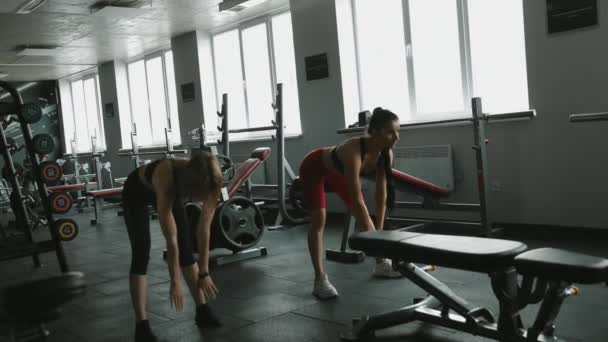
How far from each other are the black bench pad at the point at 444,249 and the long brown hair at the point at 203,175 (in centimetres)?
71

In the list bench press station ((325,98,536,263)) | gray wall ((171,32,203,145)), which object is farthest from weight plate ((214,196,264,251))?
gray wall ((171,32,203,145))

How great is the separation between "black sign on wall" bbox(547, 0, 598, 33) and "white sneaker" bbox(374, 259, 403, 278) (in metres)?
2.34

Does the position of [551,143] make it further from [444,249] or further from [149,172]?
[149,172]

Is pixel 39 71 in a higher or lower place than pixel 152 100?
higher

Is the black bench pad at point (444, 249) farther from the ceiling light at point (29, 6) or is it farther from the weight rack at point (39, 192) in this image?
the ceiling light at point (29, 6)

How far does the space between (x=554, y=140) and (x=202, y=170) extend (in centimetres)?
328

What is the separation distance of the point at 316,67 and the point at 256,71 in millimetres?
1696

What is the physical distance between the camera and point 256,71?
7.99 meters

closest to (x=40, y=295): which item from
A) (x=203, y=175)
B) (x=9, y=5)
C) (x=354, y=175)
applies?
(x=203, y=175)

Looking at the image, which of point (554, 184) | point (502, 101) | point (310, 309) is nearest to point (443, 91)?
point (502, 101)

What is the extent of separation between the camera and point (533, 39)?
4.57 meters

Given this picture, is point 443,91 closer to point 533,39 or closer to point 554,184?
point 533,39

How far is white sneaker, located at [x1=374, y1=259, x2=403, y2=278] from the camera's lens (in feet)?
12.0

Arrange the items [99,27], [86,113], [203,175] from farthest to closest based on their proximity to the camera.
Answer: [86,113] < [99,27] < [203,175]
